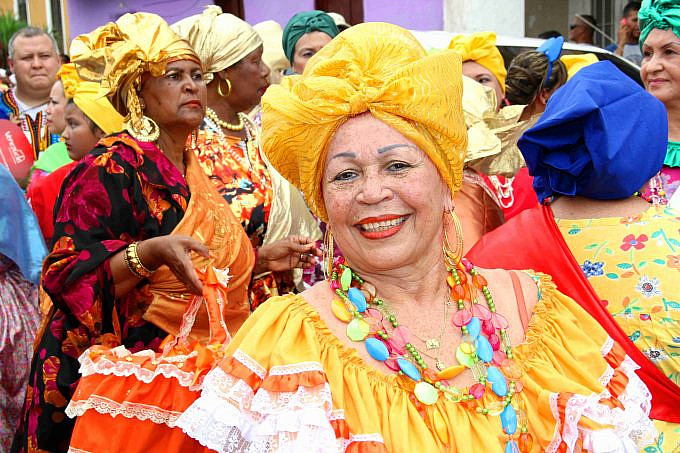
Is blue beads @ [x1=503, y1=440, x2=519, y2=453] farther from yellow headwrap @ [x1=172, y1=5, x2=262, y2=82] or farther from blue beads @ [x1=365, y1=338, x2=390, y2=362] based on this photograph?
yellow headwrap @ [x1=172, y1=5, x2=262, y2=82]

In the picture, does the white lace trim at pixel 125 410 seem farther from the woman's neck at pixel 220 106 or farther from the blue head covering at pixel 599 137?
the woman's neck at pixel 220 106

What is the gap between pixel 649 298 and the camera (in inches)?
121

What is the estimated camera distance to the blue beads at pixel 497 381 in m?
2.45

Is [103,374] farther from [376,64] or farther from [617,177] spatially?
[617,177]

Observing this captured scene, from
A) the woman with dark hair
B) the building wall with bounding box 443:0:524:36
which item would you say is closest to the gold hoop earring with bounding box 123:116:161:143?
the woman with dark hair

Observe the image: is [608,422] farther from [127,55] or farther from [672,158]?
[127,55]

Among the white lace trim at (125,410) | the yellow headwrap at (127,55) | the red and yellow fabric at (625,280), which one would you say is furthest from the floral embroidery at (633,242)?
the yellow headwrap at (127,55)

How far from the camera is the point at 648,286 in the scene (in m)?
3.07

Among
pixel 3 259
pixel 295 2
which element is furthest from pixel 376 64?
pixel 295 2

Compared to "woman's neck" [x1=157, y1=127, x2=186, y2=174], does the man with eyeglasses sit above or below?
below

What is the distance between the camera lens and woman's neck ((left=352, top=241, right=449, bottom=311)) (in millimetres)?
2594

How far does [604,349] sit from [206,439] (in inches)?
47.0

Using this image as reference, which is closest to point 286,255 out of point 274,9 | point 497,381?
point 497,381

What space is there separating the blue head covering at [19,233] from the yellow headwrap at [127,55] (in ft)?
3.58
